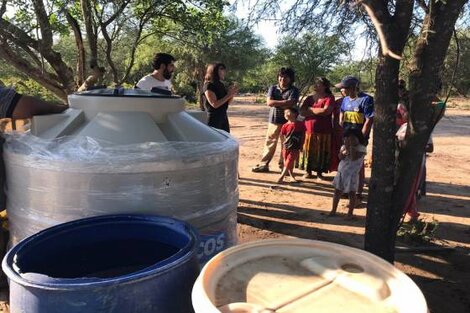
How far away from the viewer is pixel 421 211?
5469 mm

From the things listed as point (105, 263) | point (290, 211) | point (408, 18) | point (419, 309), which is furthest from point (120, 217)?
point (290, 211)

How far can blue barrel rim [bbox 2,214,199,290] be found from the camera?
1.41 m

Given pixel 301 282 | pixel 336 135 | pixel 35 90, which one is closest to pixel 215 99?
pixel 336 135

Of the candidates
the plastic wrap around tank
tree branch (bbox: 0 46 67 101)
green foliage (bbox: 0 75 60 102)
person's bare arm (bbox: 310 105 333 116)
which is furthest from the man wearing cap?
green foliage (bbox: 0 75 60 102)

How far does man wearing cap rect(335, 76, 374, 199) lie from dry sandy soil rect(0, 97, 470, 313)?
0.84 meters

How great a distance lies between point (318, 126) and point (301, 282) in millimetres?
4757

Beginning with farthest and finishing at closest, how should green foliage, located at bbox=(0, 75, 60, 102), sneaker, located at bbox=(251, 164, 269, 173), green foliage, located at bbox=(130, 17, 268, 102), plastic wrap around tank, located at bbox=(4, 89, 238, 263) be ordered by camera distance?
1. green foliage, located at bbox=(130, 17, 268, 102)
2. green foliage, located at bbox=(0, 75, 60, 102)
3. sneaker, located at bbox=(251, 164, 269, 173)
4. plastic wrap around tank, located at bbox=(4, 89, 238, 263)

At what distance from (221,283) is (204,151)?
86cm

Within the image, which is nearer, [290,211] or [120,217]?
[120,217]

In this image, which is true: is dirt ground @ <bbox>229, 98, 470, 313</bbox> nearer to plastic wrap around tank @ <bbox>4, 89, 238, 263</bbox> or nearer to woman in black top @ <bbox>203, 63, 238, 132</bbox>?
woman in black top @ <bbox>203, 63, 238, 132</bbox>

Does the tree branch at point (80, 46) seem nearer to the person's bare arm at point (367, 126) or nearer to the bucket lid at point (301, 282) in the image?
the person's bare arm at point (367, 126)

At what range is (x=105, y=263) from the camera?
2018 millimetres

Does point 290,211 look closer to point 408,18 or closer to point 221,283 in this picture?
point 408,18

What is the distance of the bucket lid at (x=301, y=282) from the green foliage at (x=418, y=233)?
290cm
